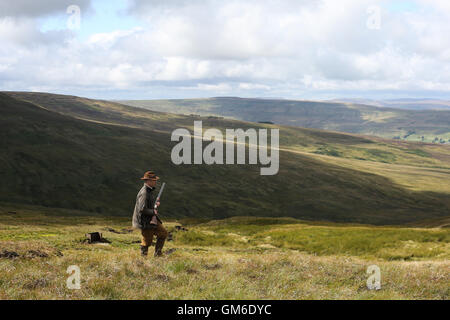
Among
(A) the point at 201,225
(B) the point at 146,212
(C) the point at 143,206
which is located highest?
(C) the point at 143,206

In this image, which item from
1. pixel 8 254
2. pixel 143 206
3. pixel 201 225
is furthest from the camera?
pixel 201 225

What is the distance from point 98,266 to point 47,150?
5667 inches

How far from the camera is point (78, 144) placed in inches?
6324

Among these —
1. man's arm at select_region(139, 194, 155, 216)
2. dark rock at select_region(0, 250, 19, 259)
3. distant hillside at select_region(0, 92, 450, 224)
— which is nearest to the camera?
dark rock at select_region(0, 250, 19, 259)

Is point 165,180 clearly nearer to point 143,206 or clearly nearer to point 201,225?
point 201,225

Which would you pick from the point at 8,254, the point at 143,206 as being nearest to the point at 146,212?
the point at 143,206

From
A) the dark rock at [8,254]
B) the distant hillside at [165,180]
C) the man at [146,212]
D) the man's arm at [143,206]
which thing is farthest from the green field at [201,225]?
the man's arm at [143,206]

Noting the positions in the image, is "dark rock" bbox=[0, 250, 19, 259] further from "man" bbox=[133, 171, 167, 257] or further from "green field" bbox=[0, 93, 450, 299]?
"man" bbox=[133, 171, 167, 257]

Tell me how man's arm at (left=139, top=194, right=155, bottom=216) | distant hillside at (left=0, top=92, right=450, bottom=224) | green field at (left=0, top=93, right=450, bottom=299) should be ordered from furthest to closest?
1. distant hillside at (left=0, top=92, right=450, bottom=224)
2. man's arm at (left=139, top=194, right=155, bottom=216)
3. green field at (left=0, top=93, right=450, bottom=299)

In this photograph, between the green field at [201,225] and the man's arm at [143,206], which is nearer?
the green field at [201,225]

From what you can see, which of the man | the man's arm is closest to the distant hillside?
the man

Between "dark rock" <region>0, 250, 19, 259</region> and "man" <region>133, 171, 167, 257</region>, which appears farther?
"man" <region>133, 171, 167, 257</region>

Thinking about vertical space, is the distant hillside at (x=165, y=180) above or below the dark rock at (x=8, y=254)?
below

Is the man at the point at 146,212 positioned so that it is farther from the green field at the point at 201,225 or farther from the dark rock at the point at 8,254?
the dark rock at the point at 8,254
